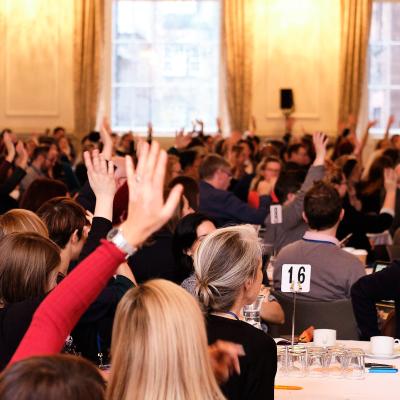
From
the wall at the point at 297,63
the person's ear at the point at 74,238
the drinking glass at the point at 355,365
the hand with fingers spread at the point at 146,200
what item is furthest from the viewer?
the wall at the point at 297,63

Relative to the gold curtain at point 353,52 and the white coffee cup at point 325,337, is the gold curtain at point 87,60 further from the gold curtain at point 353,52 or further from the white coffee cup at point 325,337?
the white coffee cup at point 325,337

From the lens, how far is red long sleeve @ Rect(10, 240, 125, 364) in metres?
2.21

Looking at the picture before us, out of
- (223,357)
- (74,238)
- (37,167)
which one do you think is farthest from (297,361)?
(37,167)

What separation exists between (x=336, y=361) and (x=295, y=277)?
54cm

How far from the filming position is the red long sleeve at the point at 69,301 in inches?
87.1

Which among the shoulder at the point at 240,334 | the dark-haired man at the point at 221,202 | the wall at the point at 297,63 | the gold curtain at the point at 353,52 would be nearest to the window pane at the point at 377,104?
the gold curtain at the point at 353,52

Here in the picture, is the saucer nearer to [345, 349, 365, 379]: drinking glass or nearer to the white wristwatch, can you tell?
[345, 349, 365, 379]: drinking glass

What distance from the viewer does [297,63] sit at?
1898 centimetres

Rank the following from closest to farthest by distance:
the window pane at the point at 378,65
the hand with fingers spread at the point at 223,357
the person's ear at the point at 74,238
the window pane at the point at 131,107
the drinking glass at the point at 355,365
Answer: the hand with fingers spread at the point at 223,357, the drinking glass at the point at 355,365, the person's ear at the point at 74,238, the window pane at the point at 378,65, the window pane at the point at 131,107

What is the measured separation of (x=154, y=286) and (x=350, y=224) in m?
6.42

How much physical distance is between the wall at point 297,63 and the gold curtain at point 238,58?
195mm

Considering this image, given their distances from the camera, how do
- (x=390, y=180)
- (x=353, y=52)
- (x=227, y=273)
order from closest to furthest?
(x=227, y=273)
(x=390, y=180)
(x=353, y=52)

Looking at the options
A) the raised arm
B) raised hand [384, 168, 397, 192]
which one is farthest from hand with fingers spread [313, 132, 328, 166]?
the raised arm

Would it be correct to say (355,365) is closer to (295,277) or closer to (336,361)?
(336,361)
